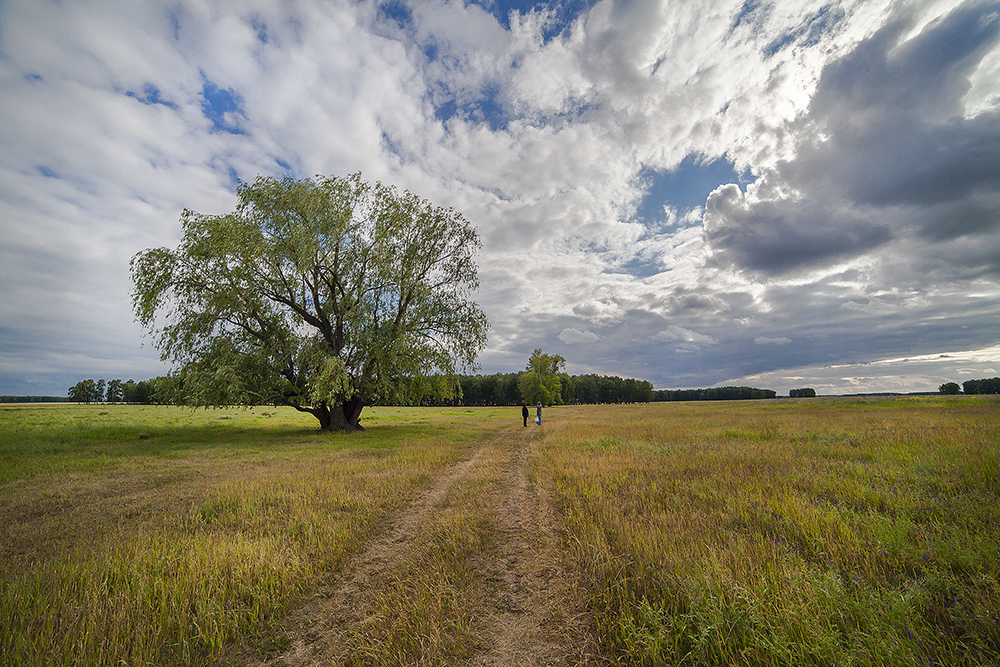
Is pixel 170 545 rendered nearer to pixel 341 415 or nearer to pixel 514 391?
pixel 341 415

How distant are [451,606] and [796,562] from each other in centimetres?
471

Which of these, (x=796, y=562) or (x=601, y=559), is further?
(x=601, y=559)

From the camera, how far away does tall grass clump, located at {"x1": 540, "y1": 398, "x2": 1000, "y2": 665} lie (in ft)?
11.7

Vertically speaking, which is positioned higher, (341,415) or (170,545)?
(341,415)

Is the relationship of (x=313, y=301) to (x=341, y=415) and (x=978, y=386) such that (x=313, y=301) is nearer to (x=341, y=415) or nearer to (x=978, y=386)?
(x=341, y=415)

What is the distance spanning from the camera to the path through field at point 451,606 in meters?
3.91

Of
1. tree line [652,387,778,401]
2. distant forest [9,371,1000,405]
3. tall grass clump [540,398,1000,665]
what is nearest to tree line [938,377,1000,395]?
distant forest [9,371,1000,405]

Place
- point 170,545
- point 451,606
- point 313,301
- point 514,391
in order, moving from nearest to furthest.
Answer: point 451,606, point 170,545, point 313,301, point 514,391

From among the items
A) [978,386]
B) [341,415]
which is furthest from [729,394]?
[341,415]

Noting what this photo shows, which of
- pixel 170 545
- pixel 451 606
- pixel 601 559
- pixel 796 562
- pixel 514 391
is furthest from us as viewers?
pixel 514 391

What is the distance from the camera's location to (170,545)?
657cm

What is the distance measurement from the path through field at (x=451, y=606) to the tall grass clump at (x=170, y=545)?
57 cm

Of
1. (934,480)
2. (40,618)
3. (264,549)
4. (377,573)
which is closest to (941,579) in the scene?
(934,480)

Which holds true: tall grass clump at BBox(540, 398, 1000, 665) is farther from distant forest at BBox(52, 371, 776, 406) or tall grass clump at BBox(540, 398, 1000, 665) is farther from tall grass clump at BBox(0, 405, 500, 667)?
distant forest at BBox(52, 371, 776, 406)
